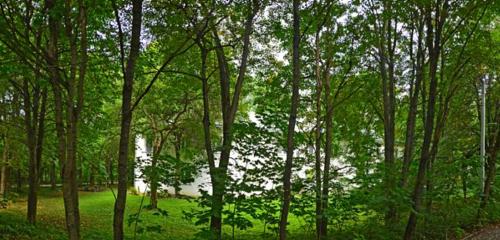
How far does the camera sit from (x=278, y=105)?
31.3ft

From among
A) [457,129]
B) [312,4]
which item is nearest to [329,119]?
[312,4]

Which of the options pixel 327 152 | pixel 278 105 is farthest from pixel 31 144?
pixel 327 152

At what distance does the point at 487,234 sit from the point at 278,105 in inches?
252

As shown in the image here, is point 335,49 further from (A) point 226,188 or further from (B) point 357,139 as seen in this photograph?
(A) point 226,188

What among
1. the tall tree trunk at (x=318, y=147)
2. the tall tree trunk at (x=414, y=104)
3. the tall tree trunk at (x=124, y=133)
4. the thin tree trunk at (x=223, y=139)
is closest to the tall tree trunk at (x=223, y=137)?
the thin tree trunk at (x=223, y=139)

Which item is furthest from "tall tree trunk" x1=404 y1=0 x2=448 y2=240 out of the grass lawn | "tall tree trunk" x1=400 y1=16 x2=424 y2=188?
the grass lawn

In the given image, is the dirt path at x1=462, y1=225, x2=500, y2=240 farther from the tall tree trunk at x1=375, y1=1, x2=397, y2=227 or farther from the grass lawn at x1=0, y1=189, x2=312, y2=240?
the grass lawn at x1=0, y1=189, x2=312, y2=240

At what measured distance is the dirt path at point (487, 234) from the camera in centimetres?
1000

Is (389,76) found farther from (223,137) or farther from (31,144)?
(31,144)

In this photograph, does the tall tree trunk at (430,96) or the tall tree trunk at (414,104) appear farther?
the tall tree trunk at (414,104)

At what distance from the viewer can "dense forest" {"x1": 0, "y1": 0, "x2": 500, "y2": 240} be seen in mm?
6938

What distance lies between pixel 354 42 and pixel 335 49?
552mm

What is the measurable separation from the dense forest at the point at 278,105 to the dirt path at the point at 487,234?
24cm

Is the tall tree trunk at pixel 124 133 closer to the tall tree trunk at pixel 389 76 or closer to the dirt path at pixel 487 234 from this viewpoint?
the tall tree trunk at pixel 389 76
